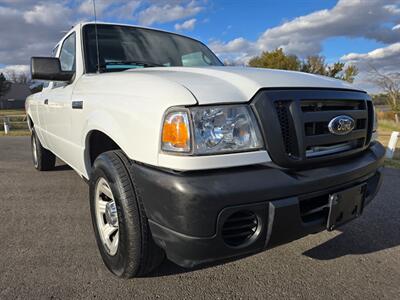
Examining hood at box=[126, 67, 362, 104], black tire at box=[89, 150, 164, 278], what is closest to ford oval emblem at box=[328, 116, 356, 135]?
hood at box=[126, 67, 362, 104]

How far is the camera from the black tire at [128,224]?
199 cm

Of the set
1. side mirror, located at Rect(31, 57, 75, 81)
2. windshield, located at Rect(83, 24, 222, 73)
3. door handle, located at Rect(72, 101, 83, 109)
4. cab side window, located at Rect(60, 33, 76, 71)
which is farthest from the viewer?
cab side window, located at Rect(60, 33, 76, 71)

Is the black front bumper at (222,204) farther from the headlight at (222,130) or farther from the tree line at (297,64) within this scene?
the tree line at (297,64)

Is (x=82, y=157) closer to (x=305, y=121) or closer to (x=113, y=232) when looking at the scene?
(x=113, y=232)

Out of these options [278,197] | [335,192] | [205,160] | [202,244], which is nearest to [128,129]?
[205,160]

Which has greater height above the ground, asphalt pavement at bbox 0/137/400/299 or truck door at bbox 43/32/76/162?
truck door at bbox 43/32/76/162

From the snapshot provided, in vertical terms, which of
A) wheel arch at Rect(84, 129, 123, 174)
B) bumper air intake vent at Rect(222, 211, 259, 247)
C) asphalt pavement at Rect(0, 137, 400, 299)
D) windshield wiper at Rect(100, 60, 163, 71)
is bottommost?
asphalt pavement at Rect(0, 137, 400, 299)

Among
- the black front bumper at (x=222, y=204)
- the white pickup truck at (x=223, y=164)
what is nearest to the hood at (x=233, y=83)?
the white pickup truck at (x=223, y=164)

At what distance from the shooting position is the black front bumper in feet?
5.56

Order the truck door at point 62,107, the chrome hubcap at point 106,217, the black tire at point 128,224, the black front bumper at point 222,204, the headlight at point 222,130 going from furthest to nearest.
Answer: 1. the truck door at point 62,107
2. the chrome hubcap at point 106,217
3. the black tire at point 128,224
4. the headlight at point 222,130
5. the black front bumper at point 222,204

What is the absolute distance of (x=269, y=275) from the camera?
8.08 feet

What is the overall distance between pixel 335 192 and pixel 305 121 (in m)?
0.45

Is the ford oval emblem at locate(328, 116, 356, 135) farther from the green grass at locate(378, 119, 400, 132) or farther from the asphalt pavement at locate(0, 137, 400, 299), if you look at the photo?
the green grass at locate(378, 119, 400, 132)

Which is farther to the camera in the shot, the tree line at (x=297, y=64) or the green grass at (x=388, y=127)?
the tree line at (x=297, y=64)
